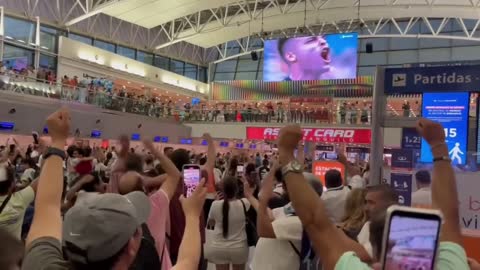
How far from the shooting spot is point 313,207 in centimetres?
185

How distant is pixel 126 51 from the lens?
3294cm

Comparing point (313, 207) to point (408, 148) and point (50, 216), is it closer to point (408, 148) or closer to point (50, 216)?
point (50, 216)

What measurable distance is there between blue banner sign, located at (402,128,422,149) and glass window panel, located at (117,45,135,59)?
27072mm

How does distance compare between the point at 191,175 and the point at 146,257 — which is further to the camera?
the point at 191,175

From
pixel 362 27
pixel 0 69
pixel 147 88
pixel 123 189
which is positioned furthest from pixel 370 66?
pixel 123 189

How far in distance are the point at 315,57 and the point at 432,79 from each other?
17561 millimetres

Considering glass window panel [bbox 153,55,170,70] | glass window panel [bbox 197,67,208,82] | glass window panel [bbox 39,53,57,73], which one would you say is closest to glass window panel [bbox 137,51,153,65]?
glass window panel [bbox 153,55,170,70]

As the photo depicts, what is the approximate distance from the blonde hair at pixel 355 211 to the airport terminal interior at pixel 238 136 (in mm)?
20

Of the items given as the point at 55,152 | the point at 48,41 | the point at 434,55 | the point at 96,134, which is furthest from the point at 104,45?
the point at 55,152

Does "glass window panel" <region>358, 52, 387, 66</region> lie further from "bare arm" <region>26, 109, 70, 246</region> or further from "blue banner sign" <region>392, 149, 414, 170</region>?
"bare arm" <region>26, 109, 70, 246</region>

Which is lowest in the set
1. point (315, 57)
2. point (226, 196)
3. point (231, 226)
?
point (231, 226)

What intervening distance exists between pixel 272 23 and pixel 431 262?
32.1m

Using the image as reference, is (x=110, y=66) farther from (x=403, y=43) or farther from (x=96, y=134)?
(x=403, y=43)

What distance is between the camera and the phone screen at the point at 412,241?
4.74ft
